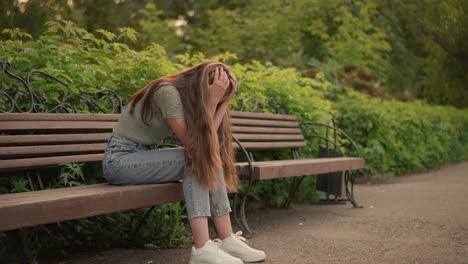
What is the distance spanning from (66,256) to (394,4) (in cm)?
1551

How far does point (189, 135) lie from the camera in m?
2.96

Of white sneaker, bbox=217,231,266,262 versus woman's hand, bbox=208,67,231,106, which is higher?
woman's hand, bbox=208,67,231,106

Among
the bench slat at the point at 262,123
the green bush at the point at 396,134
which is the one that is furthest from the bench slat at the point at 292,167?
the green bush at the point at 396,134

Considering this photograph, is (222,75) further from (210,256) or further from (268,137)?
(268,137)

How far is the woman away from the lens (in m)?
2.92

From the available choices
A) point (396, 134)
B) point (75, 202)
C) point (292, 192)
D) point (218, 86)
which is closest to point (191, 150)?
point (218, 86)

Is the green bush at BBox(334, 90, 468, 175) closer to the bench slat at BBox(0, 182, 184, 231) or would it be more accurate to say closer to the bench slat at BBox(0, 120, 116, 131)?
the bench slat at BBox(0, 120, 116, 131)

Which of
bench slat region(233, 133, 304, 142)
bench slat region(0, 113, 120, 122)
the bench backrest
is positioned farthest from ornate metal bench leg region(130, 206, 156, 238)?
bench slat region(233, 133, 304, 142)

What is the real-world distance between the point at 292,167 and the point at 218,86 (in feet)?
5.14

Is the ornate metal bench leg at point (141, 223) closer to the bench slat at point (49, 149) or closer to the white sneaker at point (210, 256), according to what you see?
the bench slat at point (49, 149)

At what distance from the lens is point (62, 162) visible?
129 inches

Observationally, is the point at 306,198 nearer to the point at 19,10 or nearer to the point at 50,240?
the point at 50,240

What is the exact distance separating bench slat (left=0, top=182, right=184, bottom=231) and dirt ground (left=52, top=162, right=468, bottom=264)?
591mm

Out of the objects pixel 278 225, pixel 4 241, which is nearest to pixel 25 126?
pixel 4 241
